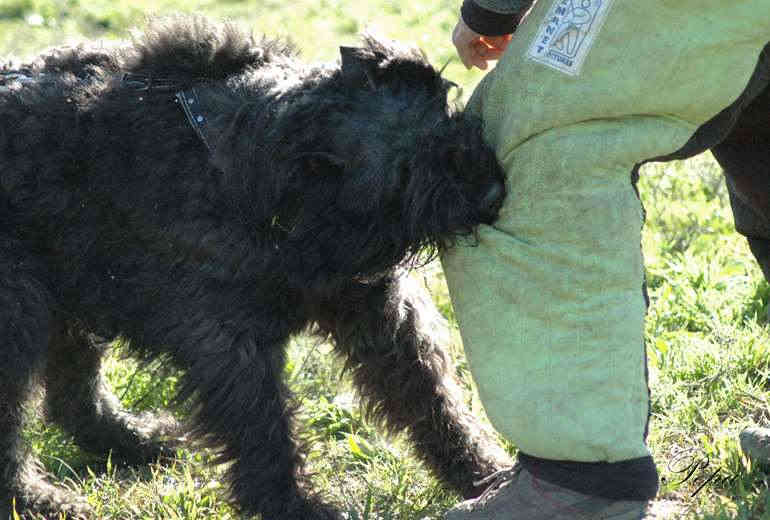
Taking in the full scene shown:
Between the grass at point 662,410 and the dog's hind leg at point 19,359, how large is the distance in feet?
0.76

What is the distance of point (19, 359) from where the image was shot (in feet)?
10.2

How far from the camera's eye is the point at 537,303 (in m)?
2.55

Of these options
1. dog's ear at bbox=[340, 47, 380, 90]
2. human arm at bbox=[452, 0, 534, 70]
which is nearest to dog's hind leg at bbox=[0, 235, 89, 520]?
dog's ear at bbox=[340, 47, 380, 90]

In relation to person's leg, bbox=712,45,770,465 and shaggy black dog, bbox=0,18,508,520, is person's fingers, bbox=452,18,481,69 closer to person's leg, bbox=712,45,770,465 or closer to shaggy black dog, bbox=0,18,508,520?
shaggy black dog, bbox=0,18,508,520

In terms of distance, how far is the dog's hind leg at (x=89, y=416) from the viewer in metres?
3.82

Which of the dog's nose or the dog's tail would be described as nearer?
the dog's nose

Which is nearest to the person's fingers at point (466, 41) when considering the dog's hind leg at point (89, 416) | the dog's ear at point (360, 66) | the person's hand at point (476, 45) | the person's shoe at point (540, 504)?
the person's hand at point (476, 45)

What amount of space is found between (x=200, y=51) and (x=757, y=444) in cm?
211

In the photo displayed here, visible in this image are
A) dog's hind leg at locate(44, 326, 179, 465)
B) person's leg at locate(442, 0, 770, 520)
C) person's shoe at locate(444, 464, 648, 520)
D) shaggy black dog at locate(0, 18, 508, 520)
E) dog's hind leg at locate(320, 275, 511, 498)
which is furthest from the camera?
dog's hind leg at locate(44, 326, 179, 465)

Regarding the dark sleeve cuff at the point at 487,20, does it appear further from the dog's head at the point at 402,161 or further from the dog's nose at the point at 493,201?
the dog's nose at the point at 493,201

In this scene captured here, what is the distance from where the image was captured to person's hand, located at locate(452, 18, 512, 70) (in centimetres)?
311

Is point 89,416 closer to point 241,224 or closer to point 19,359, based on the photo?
point 19,359

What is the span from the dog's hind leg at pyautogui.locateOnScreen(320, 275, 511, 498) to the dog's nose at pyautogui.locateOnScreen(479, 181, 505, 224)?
23.2 inches

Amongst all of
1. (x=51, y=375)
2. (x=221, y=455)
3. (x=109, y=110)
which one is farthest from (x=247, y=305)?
(x=51, y=375)
